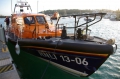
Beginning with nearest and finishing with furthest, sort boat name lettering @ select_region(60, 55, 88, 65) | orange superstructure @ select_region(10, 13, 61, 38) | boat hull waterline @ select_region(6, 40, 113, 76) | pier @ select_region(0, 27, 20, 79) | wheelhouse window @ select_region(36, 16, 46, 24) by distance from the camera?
pier @ select_region(0, 27, 20, 79) → boat hull waterline @ select_region(6, 40, 113, 76) → boat name lettering @ select_region(60, 55, 88, 65) → orange superstructure @ select_region(10, 13, 61, 38) → wheelhouse window @ select_region(36, 16, 46, 24)

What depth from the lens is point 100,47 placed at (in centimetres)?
508

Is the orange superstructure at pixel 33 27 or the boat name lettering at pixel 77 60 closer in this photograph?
the boat name lettering at pixel 77 60

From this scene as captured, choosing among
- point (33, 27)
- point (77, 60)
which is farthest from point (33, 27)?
point (77, 60)

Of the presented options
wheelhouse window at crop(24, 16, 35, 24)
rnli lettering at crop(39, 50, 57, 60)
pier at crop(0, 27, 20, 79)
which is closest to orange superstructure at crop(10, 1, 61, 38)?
wheelhouse window at crop(24, 16, 35, 24)

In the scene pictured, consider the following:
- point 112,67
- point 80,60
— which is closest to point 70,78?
point 80,60

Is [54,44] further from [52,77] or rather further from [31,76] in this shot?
[31,76]

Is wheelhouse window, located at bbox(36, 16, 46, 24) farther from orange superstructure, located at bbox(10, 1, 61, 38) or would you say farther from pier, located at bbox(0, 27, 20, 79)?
pier, located at bbox(0, 27, 20, 79)

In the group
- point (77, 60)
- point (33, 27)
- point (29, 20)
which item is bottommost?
point (77, 60)

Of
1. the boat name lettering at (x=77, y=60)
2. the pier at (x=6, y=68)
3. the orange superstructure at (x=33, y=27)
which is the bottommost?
the pier at (x=6, y=68)

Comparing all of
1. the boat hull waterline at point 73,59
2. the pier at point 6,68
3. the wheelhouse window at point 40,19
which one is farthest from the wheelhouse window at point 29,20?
the pier at point 6,68

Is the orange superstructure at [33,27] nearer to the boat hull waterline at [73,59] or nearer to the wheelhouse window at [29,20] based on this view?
the wheelhouse window at [29,20]

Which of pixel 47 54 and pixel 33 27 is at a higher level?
pixel 33 27

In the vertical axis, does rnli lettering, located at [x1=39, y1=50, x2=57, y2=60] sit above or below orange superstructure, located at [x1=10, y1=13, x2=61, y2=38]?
below

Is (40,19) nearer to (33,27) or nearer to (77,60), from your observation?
(33,27)
